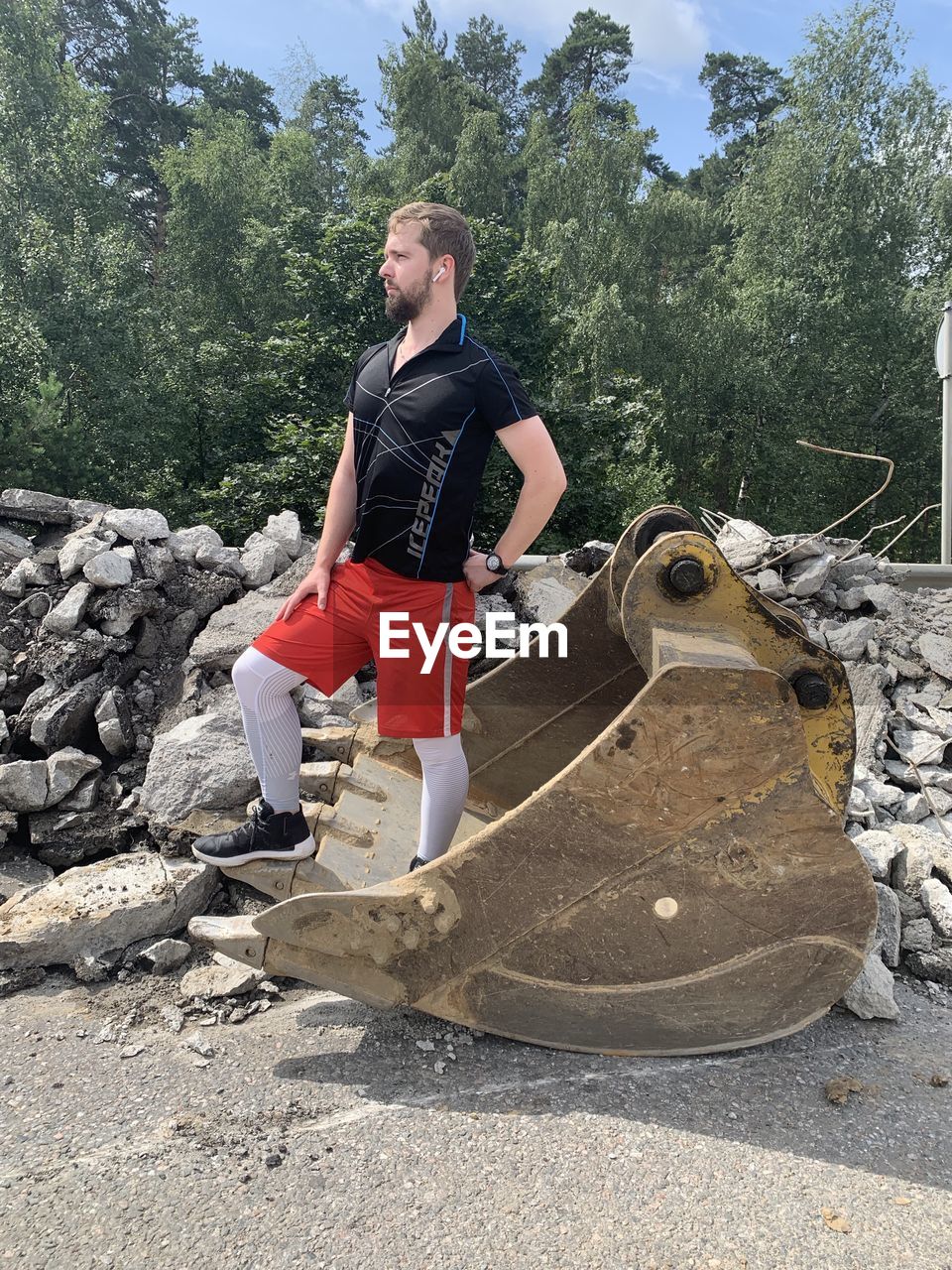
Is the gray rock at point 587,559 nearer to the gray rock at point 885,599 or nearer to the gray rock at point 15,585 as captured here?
the gray rock at point 885,599

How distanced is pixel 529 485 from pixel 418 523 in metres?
0.30

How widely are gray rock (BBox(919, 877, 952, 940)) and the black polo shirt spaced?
1887 mm

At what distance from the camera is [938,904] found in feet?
9.55

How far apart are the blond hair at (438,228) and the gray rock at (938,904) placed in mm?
2373

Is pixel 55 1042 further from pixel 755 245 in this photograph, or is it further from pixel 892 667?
pixel 755 245

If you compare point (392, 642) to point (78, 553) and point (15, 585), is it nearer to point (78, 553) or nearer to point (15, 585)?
point (78, 553)

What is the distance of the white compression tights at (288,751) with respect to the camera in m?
2.44

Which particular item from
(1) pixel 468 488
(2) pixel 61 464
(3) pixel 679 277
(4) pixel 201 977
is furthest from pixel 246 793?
(3) pixel 679 277

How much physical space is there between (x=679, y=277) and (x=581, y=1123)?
27050 millimetres

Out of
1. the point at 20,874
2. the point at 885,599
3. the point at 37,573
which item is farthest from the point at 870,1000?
the point at 37,573

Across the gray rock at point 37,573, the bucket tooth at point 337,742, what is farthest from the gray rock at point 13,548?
the bucket tooth at point 337,742

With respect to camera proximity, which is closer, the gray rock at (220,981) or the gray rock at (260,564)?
the gray rock at (220,981)

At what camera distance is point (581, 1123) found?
6.49 feet

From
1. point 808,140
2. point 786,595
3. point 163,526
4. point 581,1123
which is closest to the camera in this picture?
point 581,1123
